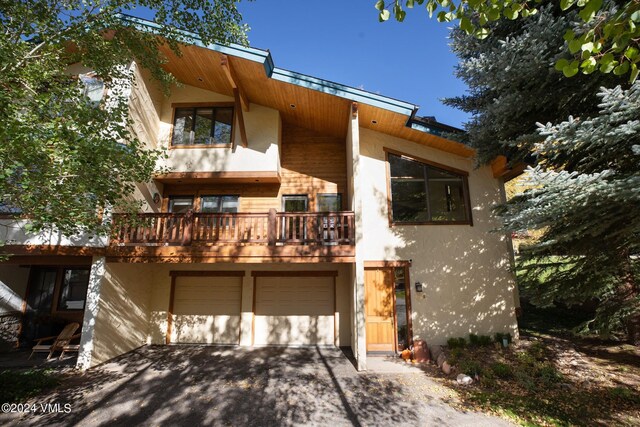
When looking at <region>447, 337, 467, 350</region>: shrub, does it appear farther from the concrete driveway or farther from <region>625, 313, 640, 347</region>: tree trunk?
<region>625, 313, 640, 347</region>: tree trunk

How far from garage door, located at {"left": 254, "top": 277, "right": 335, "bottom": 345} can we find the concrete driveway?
1251 mm

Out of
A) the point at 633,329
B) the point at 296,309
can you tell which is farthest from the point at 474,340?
the point at 296,309

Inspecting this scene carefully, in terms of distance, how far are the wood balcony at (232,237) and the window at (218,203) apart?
201 cm

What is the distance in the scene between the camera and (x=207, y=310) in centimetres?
959

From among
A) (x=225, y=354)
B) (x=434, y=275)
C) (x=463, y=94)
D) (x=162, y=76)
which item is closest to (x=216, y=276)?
(x=225, y=354)

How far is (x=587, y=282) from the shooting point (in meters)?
5.68

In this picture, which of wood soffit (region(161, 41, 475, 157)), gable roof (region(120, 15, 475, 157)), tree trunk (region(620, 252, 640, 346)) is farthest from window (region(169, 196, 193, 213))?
tree trunk (region(620, 252, 640, 346))

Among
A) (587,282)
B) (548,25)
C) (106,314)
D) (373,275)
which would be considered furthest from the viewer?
(373,275)

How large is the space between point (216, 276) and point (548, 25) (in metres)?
10.1

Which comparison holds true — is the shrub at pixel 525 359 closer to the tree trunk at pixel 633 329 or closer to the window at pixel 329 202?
the tree trunk at pixel 633 329

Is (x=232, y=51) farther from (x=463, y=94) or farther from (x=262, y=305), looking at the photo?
(x=262, y=305)

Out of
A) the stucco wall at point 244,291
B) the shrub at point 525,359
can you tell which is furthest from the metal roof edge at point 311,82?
the shrub at point 525,359

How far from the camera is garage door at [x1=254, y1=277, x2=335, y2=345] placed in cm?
937

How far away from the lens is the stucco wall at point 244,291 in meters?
9.34
